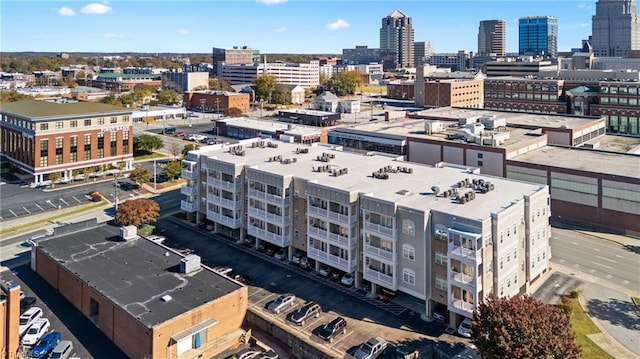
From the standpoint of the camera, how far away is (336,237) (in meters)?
39.0

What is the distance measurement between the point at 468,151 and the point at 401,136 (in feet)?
40.2

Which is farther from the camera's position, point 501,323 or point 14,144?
point 14,144

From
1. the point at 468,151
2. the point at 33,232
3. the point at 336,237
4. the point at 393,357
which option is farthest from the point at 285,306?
the point at 468,151

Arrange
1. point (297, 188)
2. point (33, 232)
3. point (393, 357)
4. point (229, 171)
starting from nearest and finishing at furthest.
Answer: point (393, 357), point (297, 188), point (229, 171), point (33, 232)

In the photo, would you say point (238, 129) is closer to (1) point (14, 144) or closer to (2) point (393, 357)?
(1) point (14, 144)

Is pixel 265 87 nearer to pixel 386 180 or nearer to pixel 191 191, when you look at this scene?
pixel 191 191

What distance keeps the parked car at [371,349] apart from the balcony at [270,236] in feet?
49.2

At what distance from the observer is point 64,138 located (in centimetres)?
7056

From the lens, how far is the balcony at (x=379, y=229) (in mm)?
35562

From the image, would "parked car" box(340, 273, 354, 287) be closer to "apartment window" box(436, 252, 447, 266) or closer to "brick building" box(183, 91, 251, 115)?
"apartment window" box(436, 252, 447, 266)

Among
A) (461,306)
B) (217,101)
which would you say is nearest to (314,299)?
(461,306)

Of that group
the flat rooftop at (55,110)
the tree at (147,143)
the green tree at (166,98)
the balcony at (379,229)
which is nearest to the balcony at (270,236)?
the balcony at (379,229)

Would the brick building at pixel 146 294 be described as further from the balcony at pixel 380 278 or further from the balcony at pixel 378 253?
the balcony at pixel 378 253

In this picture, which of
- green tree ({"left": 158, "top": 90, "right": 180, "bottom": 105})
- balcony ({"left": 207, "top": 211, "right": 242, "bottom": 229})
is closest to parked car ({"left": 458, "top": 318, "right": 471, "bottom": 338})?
balcony ({"left": 207, "top": 211, "right": 242, "bottom": 229})
